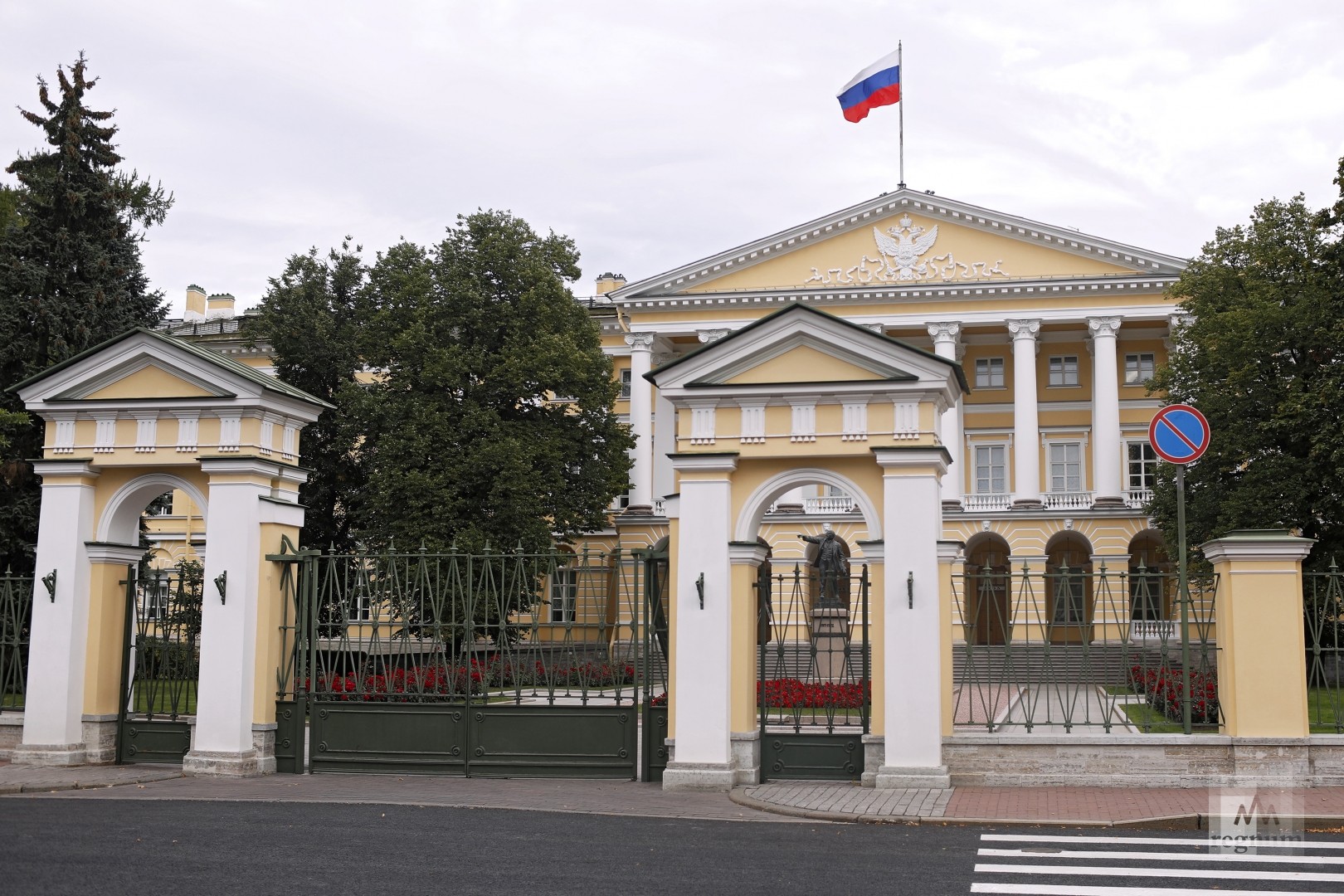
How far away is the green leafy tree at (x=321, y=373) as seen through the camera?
38.9 meters

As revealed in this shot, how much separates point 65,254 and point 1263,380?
28.3 metres

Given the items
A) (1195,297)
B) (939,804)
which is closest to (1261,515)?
(1195,297)

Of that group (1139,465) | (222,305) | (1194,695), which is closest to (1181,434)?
(1194,695)

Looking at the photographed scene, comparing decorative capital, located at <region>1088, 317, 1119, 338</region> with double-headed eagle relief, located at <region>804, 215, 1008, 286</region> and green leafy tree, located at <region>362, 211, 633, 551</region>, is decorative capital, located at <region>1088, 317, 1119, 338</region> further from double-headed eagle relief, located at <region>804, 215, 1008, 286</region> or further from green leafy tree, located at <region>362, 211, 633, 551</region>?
green leafy tree, located at <region>362, 211, 633, 551</region>

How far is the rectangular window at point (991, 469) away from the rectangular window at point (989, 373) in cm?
261

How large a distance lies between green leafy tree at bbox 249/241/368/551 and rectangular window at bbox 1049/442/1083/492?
1086 inches

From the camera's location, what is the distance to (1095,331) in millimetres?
50094

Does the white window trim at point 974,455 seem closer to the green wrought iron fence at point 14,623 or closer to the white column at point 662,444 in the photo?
the white column at point 662,444

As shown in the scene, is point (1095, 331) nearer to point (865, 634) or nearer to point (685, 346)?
point (685, 346)

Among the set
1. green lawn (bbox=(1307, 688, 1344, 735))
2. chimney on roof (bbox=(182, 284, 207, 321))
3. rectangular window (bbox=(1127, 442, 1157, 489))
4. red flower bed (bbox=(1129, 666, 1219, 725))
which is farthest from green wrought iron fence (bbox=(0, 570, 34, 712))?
chimney on roof (bbox=(182, 284, 207, 321))

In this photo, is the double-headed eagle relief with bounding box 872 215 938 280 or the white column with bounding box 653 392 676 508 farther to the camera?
the double-headed eagle relief with bounding box 872 215 938 280

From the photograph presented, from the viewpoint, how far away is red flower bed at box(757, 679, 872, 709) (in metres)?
15.4

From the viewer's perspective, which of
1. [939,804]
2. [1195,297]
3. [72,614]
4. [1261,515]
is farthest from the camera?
[1195,297]

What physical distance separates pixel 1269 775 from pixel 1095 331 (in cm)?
3829
